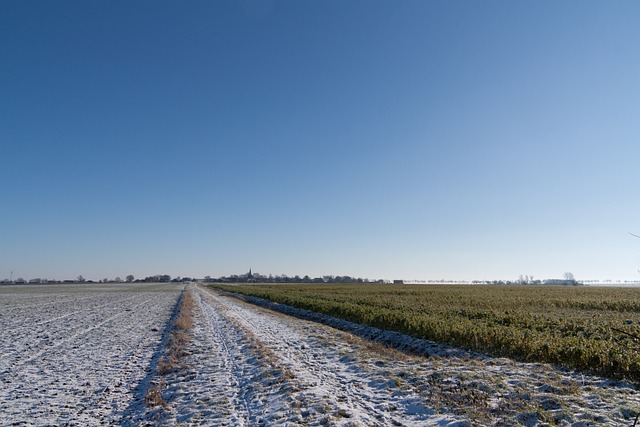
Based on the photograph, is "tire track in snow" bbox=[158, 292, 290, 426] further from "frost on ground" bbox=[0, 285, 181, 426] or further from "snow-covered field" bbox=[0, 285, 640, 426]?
"frost on ground" bbox=[0, 285, 181, 426]

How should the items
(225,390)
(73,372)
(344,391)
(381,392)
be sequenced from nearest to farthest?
1. (381,392)
2. (344,391)
3. (225,390)
4. (73,372)

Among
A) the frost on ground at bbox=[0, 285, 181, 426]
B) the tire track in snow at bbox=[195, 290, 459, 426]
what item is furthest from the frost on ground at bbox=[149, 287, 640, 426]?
the frost on ground at bbox=[0, 285, 181, 426]

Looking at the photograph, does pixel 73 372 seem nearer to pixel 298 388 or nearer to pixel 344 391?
pixel 298 388

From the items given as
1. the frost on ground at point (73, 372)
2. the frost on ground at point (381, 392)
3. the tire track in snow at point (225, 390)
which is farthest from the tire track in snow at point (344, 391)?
the frost on ground at point (73, 372)

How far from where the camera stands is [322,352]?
607 inches

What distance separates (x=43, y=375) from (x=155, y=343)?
244 inches

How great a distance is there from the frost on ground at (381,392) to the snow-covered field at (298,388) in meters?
0.03

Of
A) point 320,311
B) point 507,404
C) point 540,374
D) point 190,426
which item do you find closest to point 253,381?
point 190,426

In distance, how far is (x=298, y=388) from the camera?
1015 cm

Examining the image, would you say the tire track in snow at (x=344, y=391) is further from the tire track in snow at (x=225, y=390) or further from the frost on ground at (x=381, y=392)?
the tire track in snow at (x=225, y=390)

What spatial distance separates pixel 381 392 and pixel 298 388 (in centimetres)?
234

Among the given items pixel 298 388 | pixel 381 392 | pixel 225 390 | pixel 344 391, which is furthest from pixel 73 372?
pixel 381 392

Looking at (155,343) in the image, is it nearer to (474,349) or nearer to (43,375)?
(43,375)

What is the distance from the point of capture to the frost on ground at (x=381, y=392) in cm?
809
